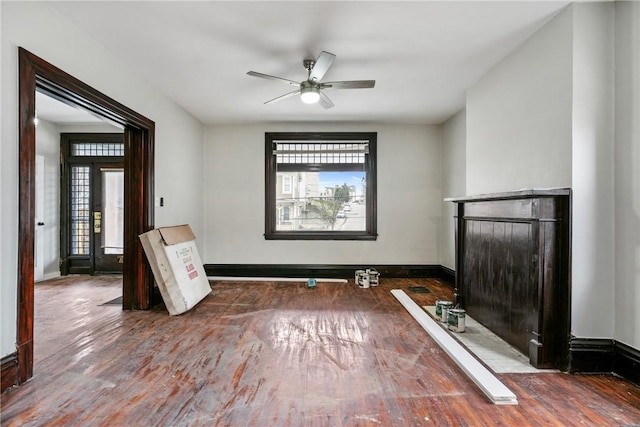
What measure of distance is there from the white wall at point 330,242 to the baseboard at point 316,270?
0.09 meters

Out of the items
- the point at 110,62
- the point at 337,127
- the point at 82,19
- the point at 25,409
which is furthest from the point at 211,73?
the point at 25,409

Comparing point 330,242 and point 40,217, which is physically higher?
point 40,217

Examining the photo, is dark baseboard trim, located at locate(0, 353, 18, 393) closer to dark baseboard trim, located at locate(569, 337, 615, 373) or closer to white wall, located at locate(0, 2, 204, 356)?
white wall, located at locate(0, 2, 204, 356)

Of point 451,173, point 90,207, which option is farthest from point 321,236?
point 90,207

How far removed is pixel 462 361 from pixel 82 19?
393cm

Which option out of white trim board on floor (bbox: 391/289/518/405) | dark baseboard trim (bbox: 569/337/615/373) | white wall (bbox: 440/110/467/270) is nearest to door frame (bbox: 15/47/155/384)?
white trim board on floor (bbox: 391/289/518/405)

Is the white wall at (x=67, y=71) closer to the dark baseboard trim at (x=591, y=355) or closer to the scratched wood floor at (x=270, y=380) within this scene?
the scratched wood floor at (x=270, y=380)

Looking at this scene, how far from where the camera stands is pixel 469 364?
225cm

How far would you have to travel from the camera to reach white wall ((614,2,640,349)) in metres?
2.08

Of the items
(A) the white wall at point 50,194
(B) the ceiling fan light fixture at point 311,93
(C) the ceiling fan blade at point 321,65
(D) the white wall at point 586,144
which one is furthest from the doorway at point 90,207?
(D) the white wall at point 586,144

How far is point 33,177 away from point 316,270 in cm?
397

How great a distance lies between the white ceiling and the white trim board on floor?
2598 millimetres

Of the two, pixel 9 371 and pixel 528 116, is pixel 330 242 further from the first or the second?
pixel 9 371

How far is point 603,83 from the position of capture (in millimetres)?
2230
